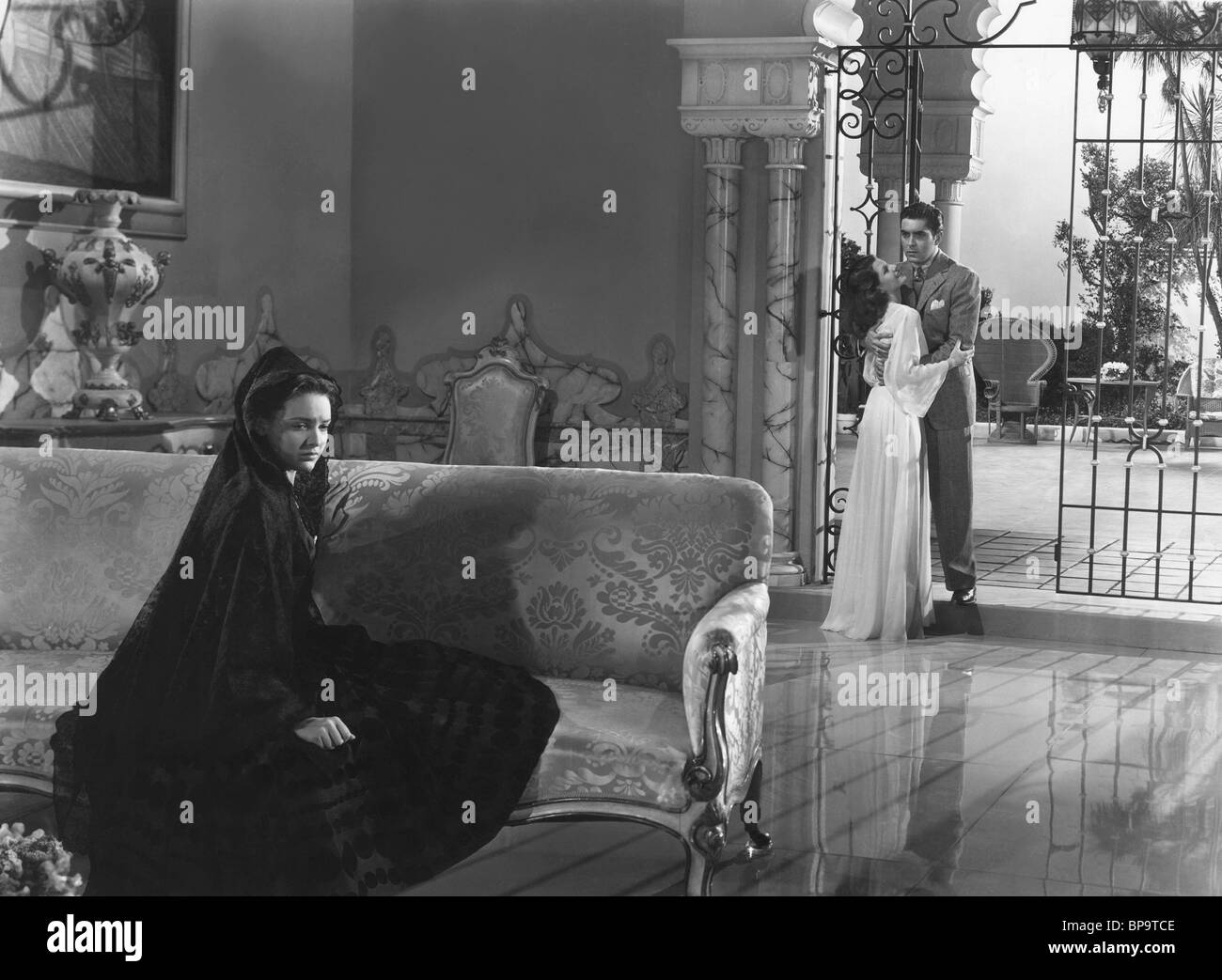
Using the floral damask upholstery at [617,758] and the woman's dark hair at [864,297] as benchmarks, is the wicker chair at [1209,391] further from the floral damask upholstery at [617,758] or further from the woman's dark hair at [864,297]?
the floral damask upholstery at [617,758]

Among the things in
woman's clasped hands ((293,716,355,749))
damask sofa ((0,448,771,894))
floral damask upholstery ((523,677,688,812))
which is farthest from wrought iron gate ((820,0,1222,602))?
woman's clasped hands ((293,716,355,749))

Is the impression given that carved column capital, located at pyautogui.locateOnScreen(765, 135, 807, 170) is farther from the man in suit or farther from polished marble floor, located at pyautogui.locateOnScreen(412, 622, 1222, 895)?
polished marble floor, located at pyautogui.locateOnScreen(412, 622, 1222, 895)

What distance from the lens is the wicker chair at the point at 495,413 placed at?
7328 mm

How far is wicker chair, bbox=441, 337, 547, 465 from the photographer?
24.0 feet

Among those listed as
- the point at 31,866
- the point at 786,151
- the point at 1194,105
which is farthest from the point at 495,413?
the point at 1194,105

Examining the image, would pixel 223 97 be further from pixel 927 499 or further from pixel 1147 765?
pixel 1147 765

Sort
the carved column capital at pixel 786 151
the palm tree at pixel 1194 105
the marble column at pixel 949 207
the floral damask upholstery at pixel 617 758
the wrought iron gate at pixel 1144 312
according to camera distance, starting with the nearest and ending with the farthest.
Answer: the floral damask upholstery at pixel 617 758 → the palm tree at pixel 1194 105 → the carved column capital at pixel 786 151 → the wrought iron gate at pixel 1144 312 → the marble column at pixel 949 207

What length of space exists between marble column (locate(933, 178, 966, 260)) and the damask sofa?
6.39 m

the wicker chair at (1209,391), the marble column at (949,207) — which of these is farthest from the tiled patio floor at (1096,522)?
the marble column at (949,207)

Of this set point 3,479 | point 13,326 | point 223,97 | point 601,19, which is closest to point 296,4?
point 223,97

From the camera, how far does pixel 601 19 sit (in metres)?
7.35

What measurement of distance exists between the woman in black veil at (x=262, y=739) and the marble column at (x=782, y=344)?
384 centimetres

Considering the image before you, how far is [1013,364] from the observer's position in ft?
41.7
